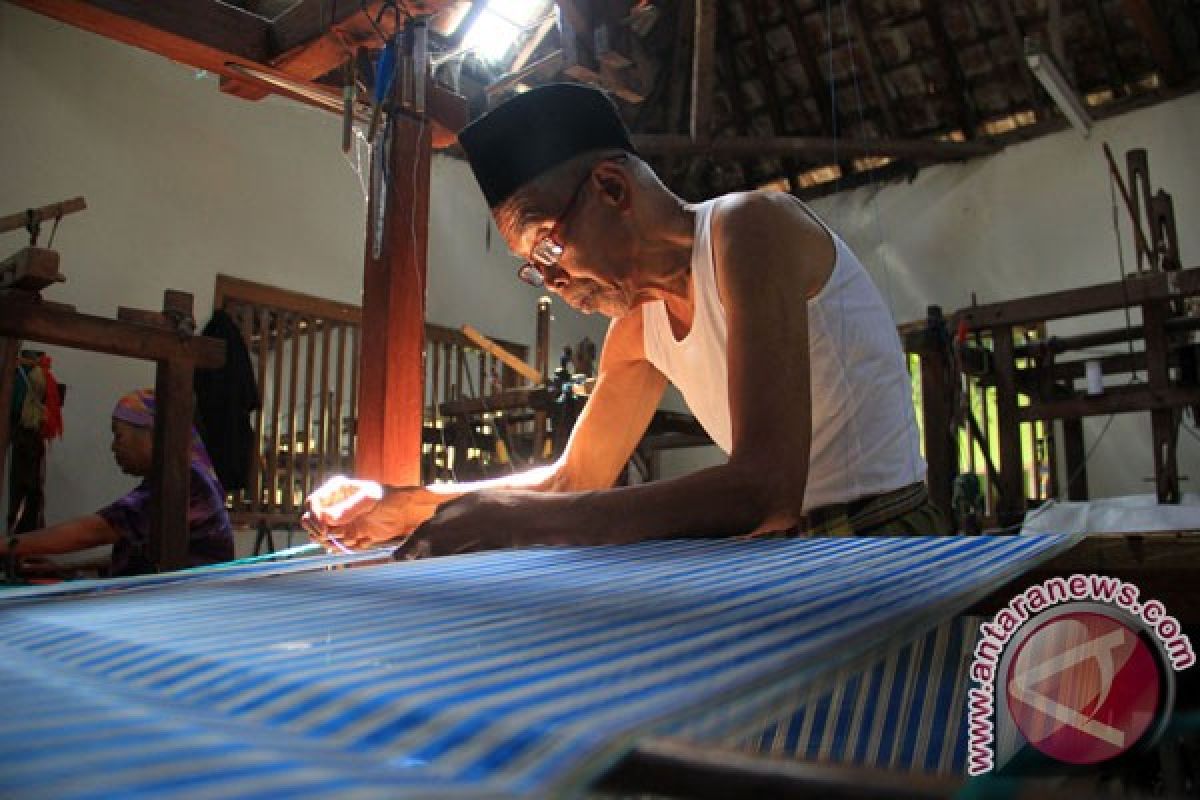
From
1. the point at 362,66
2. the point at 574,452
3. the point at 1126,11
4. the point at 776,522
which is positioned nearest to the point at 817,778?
the point at 776,522

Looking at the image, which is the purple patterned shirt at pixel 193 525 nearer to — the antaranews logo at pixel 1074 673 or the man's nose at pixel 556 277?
the man's nose at pixel 556 277

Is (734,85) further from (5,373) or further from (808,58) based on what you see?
(5,373)

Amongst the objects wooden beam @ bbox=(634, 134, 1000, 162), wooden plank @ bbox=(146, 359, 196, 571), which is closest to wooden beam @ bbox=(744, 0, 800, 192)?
wooden beam @ bbox=(634, 134, 1000, 162)

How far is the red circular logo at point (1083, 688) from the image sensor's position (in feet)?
2.95

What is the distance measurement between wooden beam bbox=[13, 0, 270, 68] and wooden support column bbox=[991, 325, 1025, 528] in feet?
14.5

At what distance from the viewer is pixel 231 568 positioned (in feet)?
5.18

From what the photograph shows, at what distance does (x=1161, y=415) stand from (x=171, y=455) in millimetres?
4894

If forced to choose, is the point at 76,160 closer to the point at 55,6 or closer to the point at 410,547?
the point at 55,6

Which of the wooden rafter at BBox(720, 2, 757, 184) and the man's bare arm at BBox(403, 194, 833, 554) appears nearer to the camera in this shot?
the man's bare arm at BBox(403, 194, 833, 554)

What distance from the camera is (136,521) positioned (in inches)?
174

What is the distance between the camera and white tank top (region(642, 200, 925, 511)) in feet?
5.50

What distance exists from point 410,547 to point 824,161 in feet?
33.2

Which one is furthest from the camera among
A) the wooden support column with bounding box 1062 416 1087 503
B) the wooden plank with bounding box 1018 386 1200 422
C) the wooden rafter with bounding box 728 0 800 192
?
the wooden rafter with bounding box 728 0 800 192

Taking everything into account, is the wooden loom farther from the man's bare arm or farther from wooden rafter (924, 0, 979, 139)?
wooden rafter (924, 0, 979, 139)
